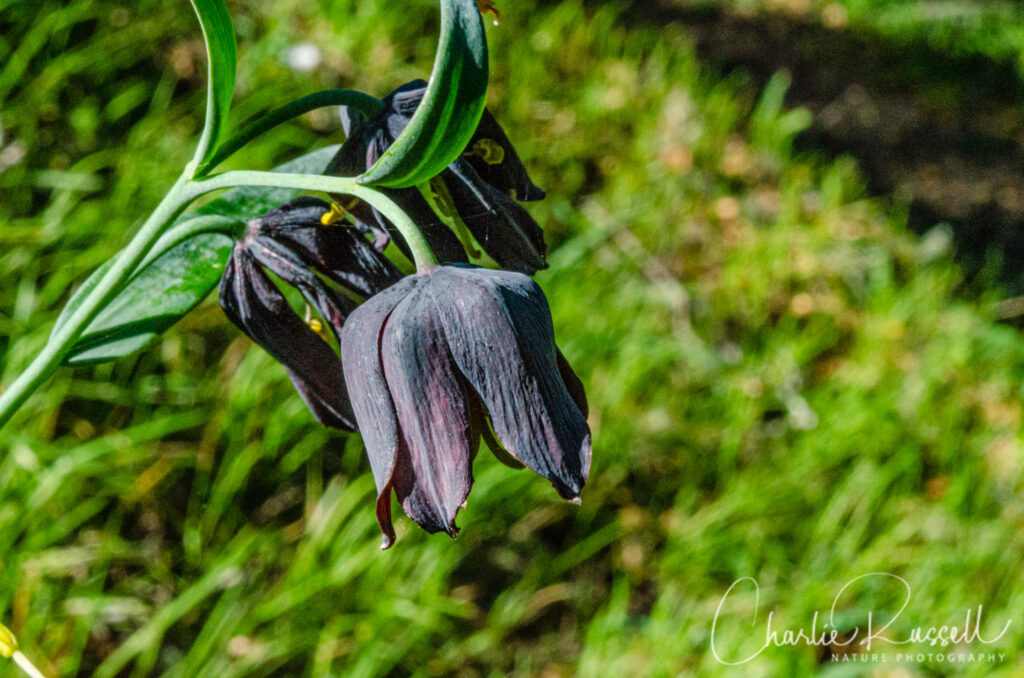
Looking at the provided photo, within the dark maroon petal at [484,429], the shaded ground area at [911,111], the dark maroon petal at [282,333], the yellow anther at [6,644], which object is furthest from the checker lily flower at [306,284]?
the shaded ground area at [911,111]

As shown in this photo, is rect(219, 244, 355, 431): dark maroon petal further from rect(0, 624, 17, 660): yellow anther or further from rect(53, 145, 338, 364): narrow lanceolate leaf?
rect(0, 624, 17, 660): yellow anther

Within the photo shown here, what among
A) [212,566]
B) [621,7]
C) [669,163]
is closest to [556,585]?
[212,566]

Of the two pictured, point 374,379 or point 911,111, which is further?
point 911,111

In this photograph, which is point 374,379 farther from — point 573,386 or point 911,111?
point 911,111

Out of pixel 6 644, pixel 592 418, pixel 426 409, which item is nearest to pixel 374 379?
pixel 426 409

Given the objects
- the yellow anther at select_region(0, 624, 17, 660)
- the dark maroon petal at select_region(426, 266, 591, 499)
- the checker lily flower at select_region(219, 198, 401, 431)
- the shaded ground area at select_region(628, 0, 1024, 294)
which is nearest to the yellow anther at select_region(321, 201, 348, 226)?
the checker lily flower at select_region(219, 198, 401, 431)

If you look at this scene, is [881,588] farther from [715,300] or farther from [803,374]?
[715,300]

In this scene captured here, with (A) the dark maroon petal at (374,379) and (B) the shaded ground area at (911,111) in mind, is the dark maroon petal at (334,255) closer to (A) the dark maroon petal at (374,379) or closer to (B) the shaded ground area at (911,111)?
(A) the dark maroon petal at (374,379)
